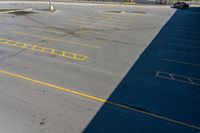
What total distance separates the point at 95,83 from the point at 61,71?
9.47 ft

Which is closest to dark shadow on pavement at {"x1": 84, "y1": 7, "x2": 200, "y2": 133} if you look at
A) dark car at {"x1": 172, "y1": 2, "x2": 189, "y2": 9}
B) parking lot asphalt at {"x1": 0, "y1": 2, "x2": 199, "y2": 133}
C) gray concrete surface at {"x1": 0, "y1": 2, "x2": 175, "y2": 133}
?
parking lot asphalt at {"x1": 0, "y1": 2, "x2": 199, "y2": 133}

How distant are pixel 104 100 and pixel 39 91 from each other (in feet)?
12.6

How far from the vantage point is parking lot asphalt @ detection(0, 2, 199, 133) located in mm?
8523

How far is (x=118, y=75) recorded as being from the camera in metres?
12.8

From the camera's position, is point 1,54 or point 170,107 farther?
point 1,54

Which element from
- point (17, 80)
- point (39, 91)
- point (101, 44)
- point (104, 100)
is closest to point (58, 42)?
point (101, 44)

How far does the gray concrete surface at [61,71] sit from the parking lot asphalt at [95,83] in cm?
4

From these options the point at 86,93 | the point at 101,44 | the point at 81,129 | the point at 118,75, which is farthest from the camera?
the point at 101,44

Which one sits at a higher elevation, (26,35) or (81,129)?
(26,35)

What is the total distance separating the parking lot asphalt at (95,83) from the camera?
8523 millimetres

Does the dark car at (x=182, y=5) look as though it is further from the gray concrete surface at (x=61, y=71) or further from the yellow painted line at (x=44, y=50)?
the yellow painted line at (x=44, y=50)

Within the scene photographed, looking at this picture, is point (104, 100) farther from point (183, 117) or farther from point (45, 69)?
point (45, 69)

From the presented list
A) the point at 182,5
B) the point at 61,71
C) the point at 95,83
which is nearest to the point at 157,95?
the point at 95,83

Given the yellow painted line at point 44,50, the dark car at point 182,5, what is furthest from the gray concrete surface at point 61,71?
the dark car at point 182,5
